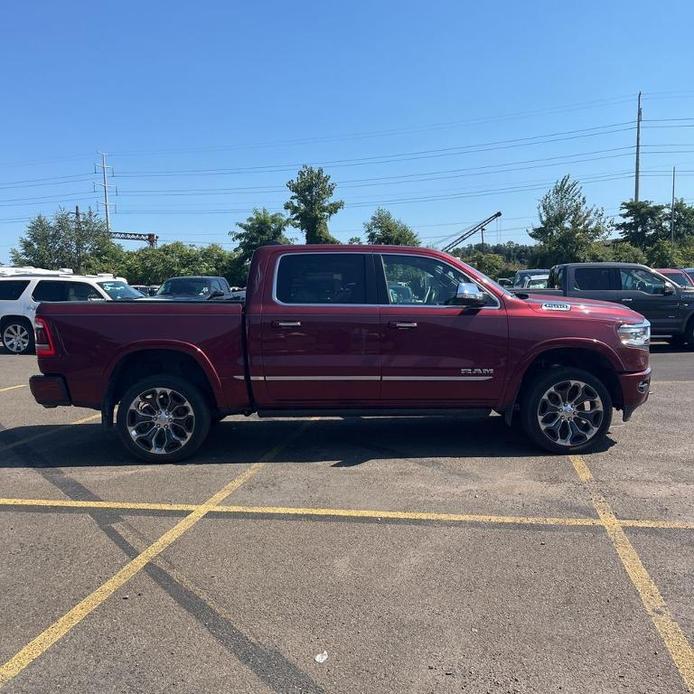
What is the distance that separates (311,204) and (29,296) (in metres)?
25.7

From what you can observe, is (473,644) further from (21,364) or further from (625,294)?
(21,364)

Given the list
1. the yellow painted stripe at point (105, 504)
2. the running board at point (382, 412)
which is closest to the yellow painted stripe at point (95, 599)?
the yellow painted stripe at point (105, 504)

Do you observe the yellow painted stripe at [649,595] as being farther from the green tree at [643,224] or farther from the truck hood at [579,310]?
the green tree at [643,224]

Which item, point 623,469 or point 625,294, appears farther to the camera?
point 625,294

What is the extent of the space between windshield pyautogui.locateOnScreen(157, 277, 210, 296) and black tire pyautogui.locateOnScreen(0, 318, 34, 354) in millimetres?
4014

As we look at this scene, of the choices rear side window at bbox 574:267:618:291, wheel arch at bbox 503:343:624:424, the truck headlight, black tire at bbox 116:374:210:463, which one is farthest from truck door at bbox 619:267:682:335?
black tire at bbox 116:374:210:463

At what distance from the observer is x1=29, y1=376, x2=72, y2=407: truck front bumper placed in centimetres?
574

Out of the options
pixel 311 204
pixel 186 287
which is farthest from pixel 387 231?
pixel 186 287

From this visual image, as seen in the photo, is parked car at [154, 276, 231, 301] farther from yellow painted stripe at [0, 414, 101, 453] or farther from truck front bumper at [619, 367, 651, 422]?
truck front bumper at [619, 367, 651, 422]

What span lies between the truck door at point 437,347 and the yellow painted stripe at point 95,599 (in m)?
1.94

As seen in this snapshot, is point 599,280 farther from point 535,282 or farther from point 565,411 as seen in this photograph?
point 535,282

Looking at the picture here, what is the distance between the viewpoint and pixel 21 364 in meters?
13.2

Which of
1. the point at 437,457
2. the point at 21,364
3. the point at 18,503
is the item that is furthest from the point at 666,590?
the point at 21,364

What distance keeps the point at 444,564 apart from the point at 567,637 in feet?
2.91
